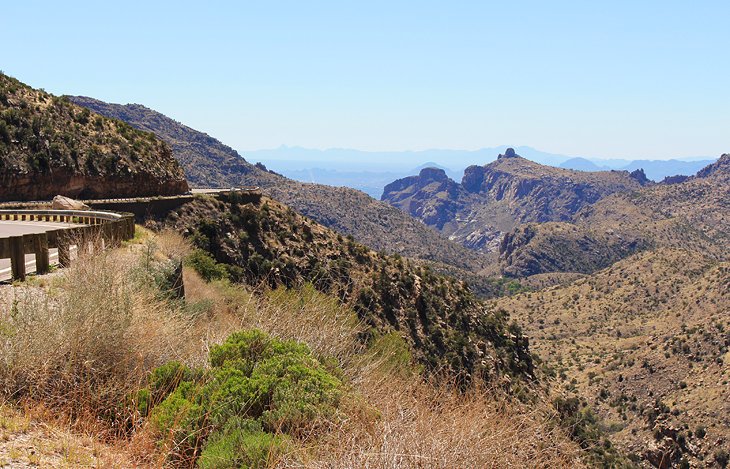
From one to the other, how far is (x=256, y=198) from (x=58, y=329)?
37.9m

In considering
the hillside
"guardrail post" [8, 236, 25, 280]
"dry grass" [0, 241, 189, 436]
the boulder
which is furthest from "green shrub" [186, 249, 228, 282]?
"dry grass" [0, 241, 189, 436]

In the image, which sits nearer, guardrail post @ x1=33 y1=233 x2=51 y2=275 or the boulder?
guardrail post @ x1=33 y1=233 x2=51 y2=275

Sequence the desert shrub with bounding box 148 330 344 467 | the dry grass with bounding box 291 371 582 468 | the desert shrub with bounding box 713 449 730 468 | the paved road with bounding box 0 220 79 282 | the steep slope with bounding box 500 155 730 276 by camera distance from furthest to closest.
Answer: the steep slope with bounding box 500 155 730 276
the desert shrub with bounding box 713 449 730 468
the paved road with bounding box 0 220 79 282
the desert shrub with bounding box 148 330 344 467
the dry grass with bounding box 291 371 582 468

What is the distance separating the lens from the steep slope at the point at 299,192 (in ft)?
447

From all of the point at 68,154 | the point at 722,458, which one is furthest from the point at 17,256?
the point at 722,458

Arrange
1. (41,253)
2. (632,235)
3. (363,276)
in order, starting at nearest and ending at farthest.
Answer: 1. (41,253)
2. (363,276)
3. (632,235)

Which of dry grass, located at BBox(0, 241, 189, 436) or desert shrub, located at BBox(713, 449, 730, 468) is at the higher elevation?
dry grass, located at BBox(0, 241, 189, 436)

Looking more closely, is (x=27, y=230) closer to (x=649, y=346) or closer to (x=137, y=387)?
(x=137, y=387)

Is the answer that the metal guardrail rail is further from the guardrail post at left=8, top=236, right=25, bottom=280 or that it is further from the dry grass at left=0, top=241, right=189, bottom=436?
the dry grass at left=0, top=241, right=189, bottom=436

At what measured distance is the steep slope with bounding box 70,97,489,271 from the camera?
447 ft

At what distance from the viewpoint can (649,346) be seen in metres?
54.2

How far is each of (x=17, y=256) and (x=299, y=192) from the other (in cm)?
13044

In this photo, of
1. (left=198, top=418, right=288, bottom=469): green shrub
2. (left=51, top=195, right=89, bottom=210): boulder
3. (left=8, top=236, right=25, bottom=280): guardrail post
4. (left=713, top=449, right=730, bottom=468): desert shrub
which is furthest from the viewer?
(left=713, top=449, right=730, bottom=468): desert shrub

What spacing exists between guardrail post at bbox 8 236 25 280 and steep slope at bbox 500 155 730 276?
494ft
